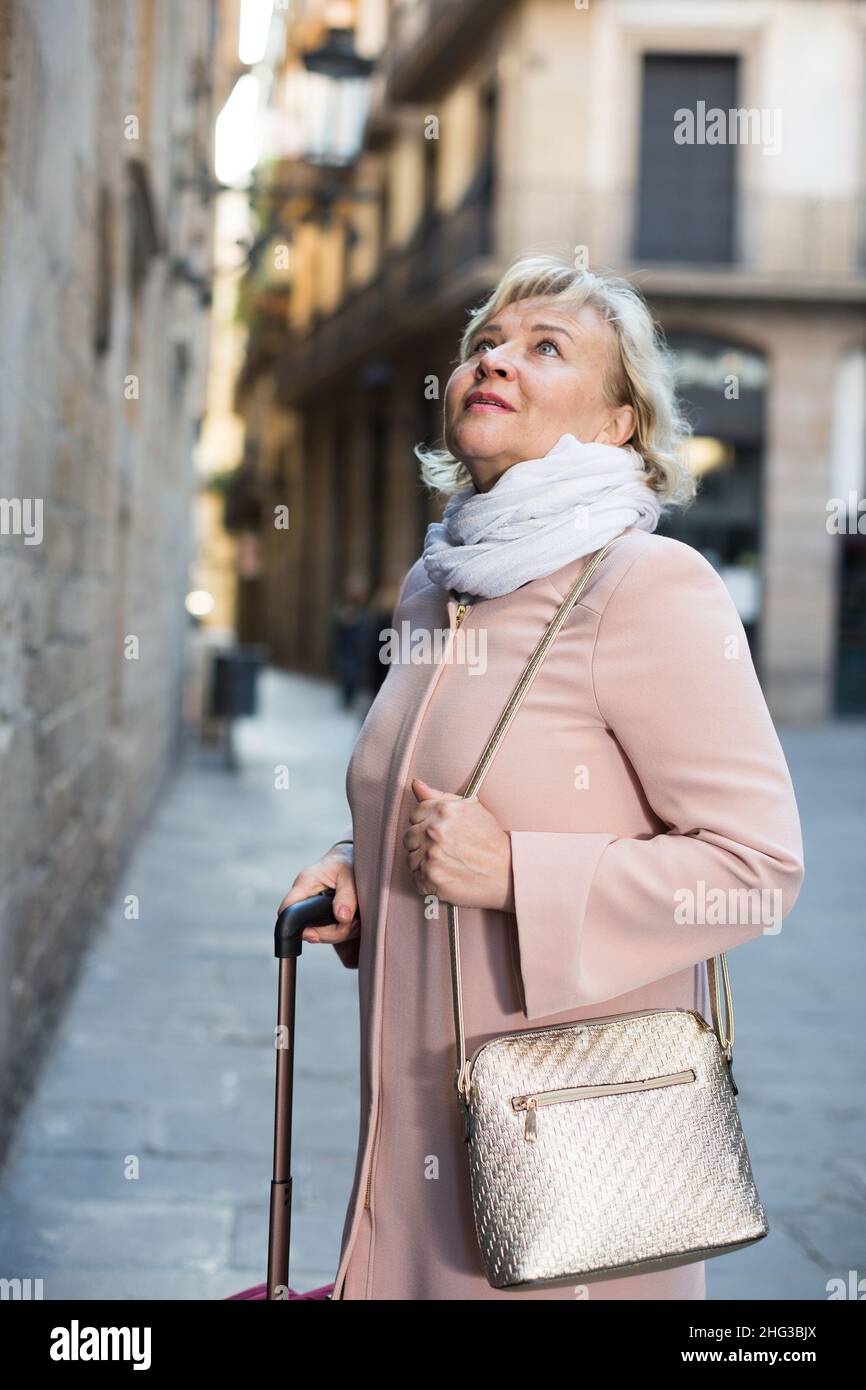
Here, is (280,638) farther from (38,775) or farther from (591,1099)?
(591,1099)

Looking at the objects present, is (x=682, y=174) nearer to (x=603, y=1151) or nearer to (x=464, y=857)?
(x=464, y=857)

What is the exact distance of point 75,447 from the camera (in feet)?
17.3

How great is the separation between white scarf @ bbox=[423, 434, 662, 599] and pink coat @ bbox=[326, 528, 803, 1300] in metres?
0.04

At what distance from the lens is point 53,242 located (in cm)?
438

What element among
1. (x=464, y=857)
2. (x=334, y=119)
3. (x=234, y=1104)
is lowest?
(x=234, y=1104)

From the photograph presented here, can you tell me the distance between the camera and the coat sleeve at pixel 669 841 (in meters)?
1.87

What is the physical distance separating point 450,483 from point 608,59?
68.0 feet

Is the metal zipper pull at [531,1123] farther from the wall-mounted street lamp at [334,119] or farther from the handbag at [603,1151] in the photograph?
the wall-mounted street lamp at [334,119]

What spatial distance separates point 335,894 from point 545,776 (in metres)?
0.44

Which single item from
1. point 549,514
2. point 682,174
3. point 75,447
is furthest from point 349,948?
point 682,174

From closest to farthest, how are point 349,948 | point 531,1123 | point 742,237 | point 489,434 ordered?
point 531,1123, point 489,434, point 349,948, point 742,237

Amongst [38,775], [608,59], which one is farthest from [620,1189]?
[608,59]

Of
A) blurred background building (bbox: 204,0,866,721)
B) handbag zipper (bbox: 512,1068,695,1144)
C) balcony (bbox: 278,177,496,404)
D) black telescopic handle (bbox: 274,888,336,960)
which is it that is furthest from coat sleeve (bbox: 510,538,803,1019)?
balcony (bbox: 278,177,496,404)

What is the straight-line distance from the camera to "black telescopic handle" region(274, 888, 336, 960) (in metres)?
2.15
